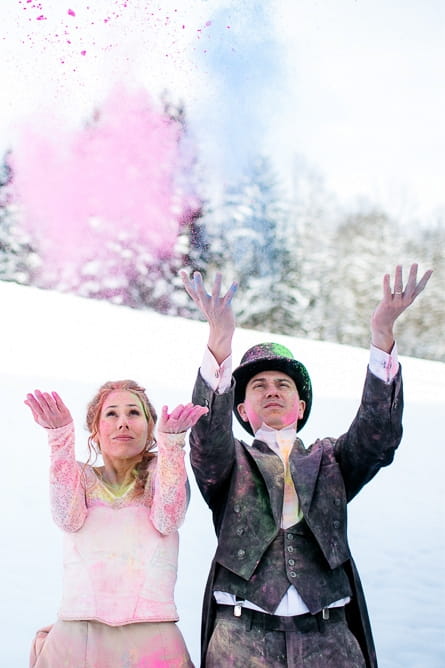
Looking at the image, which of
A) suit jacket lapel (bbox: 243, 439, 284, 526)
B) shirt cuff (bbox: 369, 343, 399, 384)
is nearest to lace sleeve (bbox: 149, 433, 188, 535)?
suit jacket lapel (bbox: 243, 439, 284, 526)

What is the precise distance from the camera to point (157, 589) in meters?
2.48

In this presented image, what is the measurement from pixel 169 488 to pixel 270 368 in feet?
1.85

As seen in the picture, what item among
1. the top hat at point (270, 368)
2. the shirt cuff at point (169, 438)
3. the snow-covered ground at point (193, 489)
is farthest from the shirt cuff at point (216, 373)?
the snow-covered ground at point (193, 489)

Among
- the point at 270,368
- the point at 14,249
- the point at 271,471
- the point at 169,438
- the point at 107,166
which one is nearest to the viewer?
the point at 169,438

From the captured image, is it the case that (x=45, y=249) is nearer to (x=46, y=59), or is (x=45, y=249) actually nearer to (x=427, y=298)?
(x=46, y=59)

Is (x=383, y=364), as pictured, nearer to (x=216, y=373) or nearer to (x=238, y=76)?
(x=216, y=373)

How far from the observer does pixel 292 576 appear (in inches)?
98.3

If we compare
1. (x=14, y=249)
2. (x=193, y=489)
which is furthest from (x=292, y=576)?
(x=14, y=249)

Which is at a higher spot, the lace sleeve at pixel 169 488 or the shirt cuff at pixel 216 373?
the shirt cuff at pixel 216 373

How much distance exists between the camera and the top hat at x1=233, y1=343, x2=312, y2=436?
113 inches

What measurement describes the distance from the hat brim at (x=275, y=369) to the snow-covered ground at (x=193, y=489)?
149 centimetres

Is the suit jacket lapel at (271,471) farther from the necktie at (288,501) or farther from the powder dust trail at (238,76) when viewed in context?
the powder dust trail at (238,76)

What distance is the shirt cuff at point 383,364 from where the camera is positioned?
Result: 259 centimetres

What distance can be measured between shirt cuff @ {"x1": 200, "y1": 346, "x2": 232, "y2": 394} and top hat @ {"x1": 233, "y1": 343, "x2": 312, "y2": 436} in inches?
11.9
